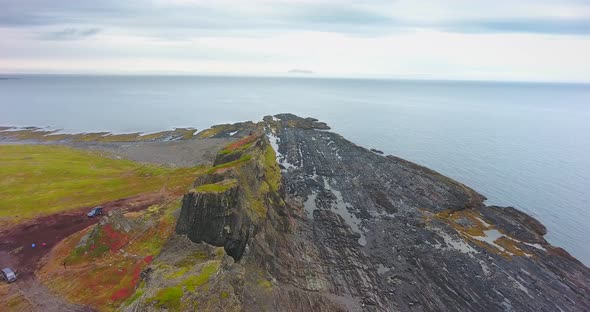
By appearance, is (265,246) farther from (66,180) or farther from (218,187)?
(66,180)

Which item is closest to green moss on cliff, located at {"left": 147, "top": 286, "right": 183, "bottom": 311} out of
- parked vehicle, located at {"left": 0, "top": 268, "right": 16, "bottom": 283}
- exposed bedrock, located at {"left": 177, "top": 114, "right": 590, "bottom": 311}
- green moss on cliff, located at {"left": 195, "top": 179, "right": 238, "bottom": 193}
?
exposed bedrock, located at {"left": 177, "top": 114, "right": 590, "bottom": 311}

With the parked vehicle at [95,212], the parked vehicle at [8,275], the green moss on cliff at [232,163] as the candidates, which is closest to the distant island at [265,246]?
the green moss on cliff at [232,163]

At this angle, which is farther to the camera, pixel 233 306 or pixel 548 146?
pixel 548 146

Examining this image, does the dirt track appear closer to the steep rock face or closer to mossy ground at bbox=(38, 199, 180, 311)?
mossy ground at bbox=(38, 199, 180, 311)

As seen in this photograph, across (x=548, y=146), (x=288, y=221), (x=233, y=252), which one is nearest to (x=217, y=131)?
(x=288, y=221)

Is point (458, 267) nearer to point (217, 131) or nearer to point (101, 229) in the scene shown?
point (101, 229)
